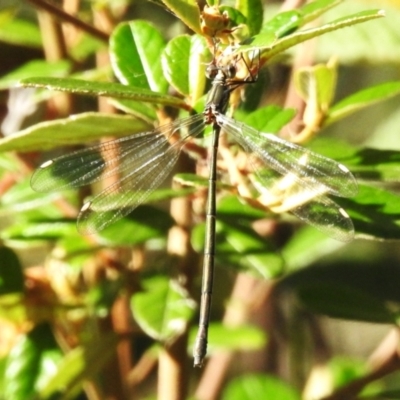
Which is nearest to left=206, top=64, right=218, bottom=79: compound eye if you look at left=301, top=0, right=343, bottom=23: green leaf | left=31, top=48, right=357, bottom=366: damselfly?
left=31, top=48, right=357, bottom=366: damselfly

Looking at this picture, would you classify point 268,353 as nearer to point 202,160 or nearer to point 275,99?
point 275,99

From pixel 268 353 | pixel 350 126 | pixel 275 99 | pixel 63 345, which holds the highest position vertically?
pixel 275 99

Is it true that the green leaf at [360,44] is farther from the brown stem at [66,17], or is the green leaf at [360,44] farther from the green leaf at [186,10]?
the green leaf at [186,10]

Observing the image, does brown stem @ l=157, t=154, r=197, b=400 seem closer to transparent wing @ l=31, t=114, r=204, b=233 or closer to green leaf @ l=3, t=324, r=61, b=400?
transparent wing @ l=31, t=114, r=204, b=233

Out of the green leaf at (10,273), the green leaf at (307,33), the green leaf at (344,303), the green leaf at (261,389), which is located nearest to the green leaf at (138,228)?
the green leaf at (10,273)

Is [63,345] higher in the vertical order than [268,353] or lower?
higher

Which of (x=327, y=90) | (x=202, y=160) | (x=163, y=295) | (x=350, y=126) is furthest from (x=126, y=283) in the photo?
(x=350, y=126)
